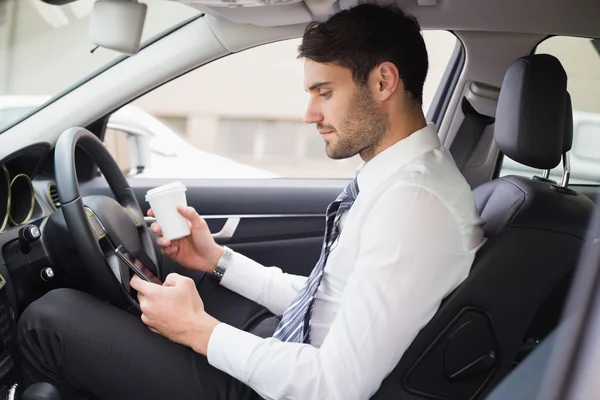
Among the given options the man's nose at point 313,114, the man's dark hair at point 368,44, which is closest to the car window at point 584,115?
the man's dark hair at point 368,44

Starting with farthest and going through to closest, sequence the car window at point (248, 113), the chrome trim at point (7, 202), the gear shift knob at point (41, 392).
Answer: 1. the car window at point (248, 113)
2. the chrome trim at point (7, 202)
3. the gear shift knob at point (41, 392)

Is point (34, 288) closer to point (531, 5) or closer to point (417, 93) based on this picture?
point (417, 93)

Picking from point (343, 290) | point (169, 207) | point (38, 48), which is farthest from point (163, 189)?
point (38, 48)

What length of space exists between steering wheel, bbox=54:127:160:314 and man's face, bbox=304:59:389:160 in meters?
0.52

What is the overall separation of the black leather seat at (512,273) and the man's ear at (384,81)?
264 mm

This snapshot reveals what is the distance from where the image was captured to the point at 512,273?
128 centimetres

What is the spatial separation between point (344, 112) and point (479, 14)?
2.18 ft

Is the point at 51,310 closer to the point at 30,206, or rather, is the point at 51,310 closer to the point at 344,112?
the point at 30,206

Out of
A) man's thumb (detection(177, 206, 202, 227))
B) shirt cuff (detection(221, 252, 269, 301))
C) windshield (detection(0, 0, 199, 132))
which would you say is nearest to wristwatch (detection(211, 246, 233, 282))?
shirt cuff (detection(221, 252, 269, 301))

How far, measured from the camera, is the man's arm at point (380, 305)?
3.83 feet

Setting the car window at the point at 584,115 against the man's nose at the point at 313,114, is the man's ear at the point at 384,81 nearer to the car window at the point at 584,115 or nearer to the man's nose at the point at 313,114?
the man's nose at the point at 313,114

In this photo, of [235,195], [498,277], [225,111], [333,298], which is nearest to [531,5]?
[498,277]

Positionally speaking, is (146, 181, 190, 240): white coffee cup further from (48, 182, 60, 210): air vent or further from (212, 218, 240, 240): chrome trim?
(212, 218, 240, 240): chrome trim

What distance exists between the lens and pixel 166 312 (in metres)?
1.33
